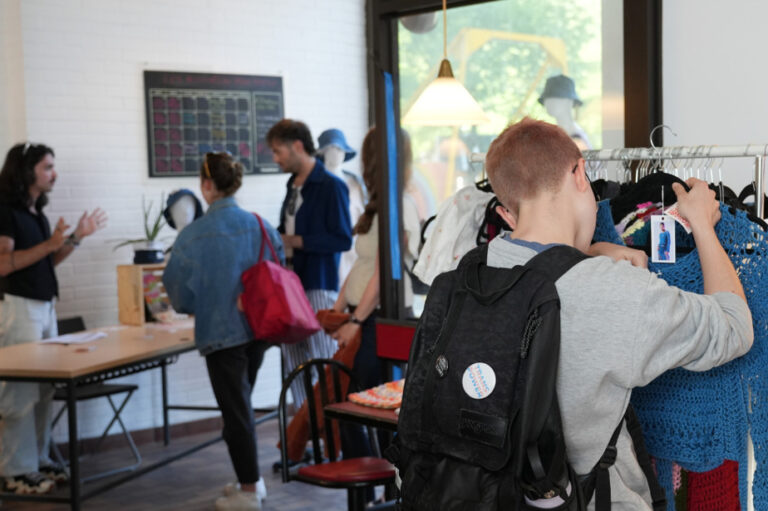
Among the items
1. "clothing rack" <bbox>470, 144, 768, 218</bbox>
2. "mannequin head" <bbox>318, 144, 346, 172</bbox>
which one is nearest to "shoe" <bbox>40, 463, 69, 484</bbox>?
"mannequin head" <bbox>318, 144, 346, 172</bbox>

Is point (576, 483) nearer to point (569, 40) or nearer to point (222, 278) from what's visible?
point (569, 40)

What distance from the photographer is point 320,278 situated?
17.6 feet

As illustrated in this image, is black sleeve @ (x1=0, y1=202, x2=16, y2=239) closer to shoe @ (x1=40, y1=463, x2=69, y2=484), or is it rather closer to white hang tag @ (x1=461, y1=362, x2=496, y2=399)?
shoe @ (x1=40, y1=463, x2=69, y2=484)

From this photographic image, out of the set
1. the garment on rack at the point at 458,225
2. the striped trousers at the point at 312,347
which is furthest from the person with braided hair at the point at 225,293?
the garment on rack at the point at 458,225

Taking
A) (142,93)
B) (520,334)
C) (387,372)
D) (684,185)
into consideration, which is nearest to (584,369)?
(520,334)

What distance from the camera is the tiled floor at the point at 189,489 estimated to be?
4828mm

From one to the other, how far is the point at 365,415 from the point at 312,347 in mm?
2170

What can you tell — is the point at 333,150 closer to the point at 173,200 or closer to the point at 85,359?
the point at 173,200

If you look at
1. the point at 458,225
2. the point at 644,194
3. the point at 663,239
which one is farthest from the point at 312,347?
the point at 663,239

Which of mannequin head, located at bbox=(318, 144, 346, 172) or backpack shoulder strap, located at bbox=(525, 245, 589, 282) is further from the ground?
mannequin head, located at bbox=(318, 144, 346, 172)

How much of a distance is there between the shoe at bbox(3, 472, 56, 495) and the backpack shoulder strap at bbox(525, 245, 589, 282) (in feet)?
13.0

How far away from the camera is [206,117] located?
20.3ft

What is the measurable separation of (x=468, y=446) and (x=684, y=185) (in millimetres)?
809

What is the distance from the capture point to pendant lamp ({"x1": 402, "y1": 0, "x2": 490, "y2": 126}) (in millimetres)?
3506
